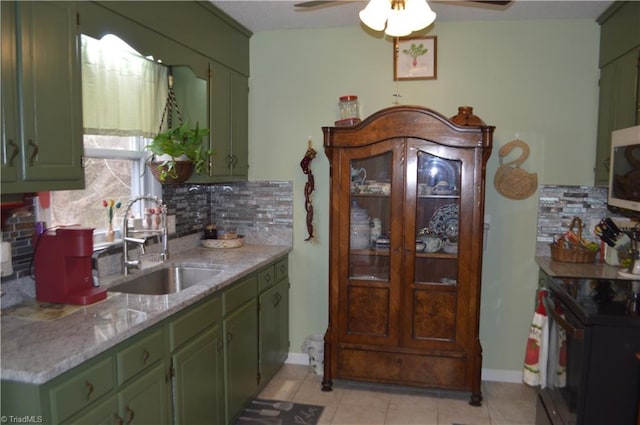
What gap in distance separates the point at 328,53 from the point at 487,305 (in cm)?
212

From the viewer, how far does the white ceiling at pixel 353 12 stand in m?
3.04

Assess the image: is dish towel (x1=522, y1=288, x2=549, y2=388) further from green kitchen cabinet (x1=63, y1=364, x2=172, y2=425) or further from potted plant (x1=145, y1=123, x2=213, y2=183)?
potted plant (x1=145, y1=123, x2=213, y2=183)

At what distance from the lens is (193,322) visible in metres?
2.28

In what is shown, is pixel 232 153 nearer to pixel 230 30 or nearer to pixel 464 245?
pixel 230 30

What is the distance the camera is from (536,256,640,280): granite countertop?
2.86 metres

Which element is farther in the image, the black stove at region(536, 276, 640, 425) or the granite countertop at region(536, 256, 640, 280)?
the granite countertop at region(536, 256, 640, 280)

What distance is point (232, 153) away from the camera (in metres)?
3.49

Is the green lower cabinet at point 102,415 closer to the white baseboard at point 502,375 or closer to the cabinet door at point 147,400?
the cabinet door at point 147,400

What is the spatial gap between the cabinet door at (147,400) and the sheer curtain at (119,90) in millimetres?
1315

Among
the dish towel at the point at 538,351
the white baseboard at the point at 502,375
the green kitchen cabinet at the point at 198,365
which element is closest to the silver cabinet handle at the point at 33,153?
the green kitchen cabinet at the point at 198,365

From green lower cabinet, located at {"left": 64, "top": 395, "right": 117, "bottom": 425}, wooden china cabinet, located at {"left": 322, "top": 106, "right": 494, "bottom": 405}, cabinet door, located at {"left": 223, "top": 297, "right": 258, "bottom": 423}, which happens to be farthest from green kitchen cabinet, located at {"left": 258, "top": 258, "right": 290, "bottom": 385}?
green lower cabinet, located at {"left": 64, "top": 395, "right": 117, "bottom": 425}

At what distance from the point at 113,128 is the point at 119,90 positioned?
21 cm

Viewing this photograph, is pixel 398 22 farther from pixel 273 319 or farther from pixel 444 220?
pixel 273 319

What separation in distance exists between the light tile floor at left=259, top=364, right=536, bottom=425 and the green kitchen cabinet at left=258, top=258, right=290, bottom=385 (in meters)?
0.15
